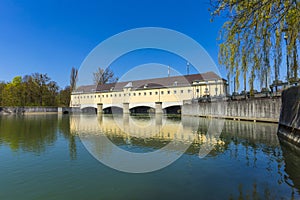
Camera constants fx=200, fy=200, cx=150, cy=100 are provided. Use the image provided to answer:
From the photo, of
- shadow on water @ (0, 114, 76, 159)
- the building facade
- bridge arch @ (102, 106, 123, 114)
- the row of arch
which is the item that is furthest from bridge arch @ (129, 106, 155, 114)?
shadow on water @ (0, 114, 76, 159)

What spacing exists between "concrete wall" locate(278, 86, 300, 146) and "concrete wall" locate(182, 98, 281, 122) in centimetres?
595

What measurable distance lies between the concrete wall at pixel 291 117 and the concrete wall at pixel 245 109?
234 inches

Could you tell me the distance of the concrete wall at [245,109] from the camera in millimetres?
19183

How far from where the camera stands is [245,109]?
24672mm

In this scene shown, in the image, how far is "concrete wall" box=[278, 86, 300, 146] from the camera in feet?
33.6

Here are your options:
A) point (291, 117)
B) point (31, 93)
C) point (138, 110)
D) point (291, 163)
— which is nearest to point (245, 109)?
point (291, 117)

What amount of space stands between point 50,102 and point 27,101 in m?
6.33

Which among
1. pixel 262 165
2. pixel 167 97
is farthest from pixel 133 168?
pixel 167 97

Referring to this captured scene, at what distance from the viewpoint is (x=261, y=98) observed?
20.9 meters

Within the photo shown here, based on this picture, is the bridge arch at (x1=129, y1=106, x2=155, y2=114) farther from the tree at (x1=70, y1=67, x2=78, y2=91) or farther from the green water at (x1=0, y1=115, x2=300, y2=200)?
the green water at (x1=0, y1=115, x2=300, y2=200)

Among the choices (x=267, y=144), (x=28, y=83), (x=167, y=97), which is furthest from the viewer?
(x=28, y=83)

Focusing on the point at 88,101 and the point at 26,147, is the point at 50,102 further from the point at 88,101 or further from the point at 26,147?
the point at 26,147

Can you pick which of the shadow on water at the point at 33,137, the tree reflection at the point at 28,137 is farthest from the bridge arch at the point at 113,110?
the tree reflection at the point at 28,137

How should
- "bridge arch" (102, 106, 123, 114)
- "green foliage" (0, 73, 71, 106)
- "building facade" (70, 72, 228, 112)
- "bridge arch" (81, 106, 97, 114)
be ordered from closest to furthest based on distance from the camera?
"building facade" (70, 72, 228, 112) < "green foliage" (0, 73, 71, 106) < "bridge arch" (102, 106, 123, 114) < "bridge arch" (81, 106, 97, 114)
